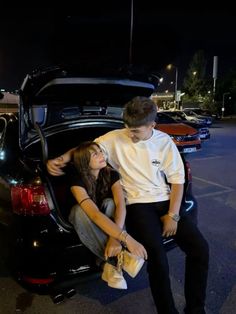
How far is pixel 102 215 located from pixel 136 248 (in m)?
0.34

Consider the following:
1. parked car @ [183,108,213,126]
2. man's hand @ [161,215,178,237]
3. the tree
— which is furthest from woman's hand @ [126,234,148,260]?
the tree

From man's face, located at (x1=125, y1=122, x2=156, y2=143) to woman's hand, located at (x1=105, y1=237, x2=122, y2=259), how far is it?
81 centimetres

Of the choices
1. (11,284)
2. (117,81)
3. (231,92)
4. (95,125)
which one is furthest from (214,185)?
(231,92)

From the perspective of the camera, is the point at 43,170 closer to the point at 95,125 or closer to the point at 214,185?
the point at 95,125

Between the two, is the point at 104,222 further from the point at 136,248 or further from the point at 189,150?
the point at 189,150

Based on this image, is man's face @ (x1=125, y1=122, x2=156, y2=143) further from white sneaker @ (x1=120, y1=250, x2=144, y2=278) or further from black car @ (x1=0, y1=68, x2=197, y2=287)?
white sneaker @ (x1=120, y1=250, x2=144, y2=278)

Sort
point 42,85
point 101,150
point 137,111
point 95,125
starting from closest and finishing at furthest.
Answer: point 137,111 < point 101,150 < point 42,85 < point 95,125

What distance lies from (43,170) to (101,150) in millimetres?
506

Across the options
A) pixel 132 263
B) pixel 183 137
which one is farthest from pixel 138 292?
pixel 183 137

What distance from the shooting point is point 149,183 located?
2.86m

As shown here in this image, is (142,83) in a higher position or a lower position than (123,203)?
higher

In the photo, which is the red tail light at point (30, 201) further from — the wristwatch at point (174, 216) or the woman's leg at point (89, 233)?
the wristwatch at point (174, 216)

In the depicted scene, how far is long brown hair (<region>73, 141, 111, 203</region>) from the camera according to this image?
2.77m

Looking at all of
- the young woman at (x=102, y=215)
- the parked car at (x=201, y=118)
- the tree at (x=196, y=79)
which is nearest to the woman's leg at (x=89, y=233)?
the young woman at (x=102, y=215)
